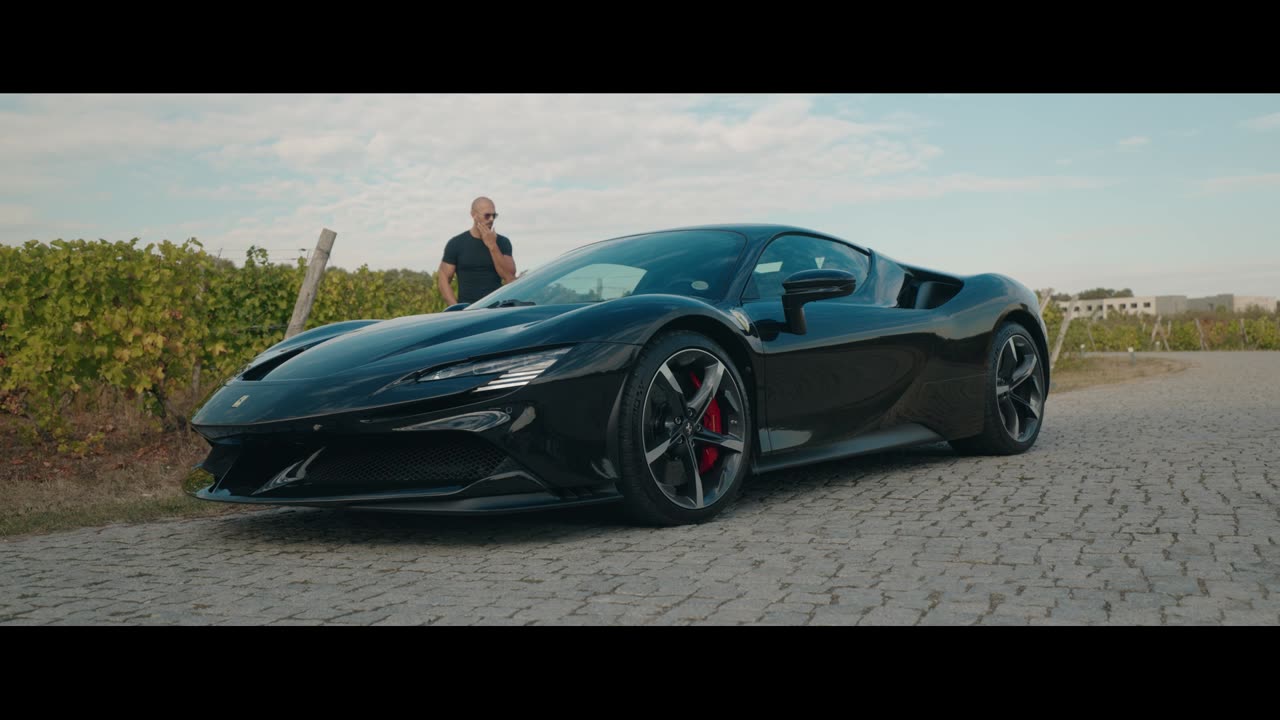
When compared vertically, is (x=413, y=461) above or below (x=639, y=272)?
below

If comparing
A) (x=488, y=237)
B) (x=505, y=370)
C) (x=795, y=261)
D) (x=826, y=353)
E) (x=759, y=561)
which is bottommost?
(x=759, y=561)

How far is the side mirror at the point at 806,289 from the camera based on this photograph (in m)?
4.83

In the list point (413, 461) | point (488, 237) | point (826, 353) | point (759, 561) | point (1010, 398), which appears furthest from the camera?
point (488, 237)

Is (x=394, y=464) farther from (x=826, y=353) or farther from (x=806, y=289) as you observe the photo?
(x=826, y=353)

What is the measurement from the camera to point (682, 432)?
175 inches

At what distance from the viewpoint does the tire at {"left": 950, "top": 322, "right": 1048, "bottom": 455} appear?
6.50m

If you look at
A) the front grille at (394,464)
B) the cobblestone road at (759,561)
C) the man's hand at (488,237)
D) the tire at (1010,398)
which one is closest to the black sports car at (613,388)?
the front grille at (394,464)

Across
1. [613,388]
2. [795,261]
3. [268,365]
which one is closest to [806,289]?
[795,261]

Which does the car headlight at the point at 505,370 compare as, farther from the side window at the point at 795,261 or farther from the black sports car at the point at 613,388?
the side window at the point at 795,261

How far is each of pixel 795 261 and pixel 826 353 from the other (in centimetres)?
62

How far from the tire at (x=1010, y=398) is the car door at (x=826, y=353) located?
0.79 meters

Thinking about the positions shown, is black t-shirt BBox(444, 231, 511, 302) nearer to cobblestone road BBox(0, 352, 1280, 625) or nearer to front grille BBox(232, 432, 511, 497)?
cobblestone road BBox(0, 352, 1280, 625)
